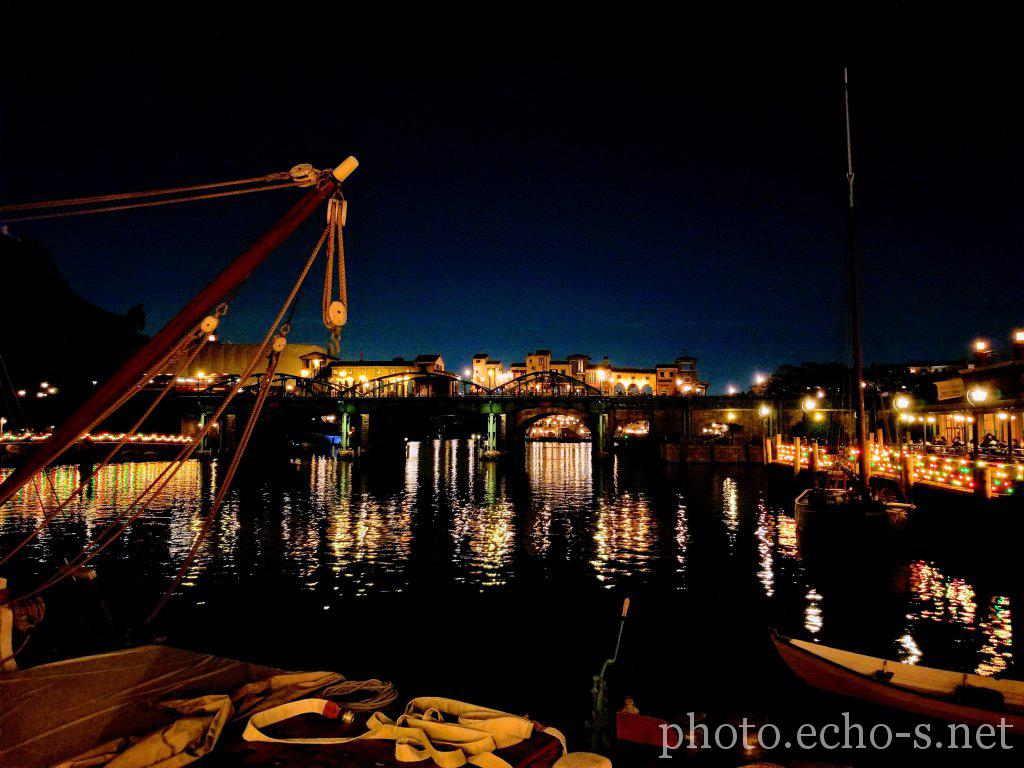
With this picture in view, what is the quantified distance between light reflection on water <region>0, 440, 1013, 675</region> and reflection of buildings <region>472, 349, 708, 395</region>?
120m

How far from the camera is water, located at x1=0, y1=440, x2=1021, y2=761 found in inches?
552

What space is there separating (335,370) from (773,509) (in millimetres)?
132539

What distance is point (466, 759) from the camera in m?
7.33

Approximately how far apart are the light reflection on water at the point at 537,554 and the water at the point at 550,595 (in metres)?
0.13

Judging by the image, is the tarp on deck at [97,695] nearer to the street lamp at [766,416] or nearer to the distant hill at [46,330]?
the distant hill at [46,330]

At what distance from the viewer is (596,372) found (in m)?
170

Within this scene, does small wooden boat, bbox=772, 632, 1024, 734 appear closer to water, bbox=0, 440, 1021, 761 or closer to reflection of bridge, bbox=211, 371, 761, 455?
water, bbox=0, 440, 1021, 761

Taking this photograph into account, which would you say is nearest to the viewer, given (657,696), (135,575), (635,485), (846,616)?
(657,696)

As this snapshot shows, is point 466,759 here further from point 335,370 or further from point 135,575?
point 335,370

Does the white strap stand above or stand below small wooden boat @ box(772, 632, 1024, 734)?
above

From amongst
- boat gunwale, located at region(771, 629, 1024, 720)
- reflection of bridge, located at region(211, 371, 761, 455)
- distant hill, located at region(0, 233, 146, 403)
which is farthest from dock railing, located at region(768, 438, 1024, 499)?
distant hill, located at region(0, 233, 146, 403)

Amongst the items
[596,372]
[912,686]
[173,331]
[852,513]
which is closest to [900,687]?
[912,686]

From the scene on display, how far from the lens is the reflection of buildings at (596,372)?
170 m

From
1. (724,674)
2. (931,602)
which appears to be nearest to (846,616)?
(931,602)
